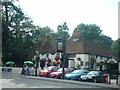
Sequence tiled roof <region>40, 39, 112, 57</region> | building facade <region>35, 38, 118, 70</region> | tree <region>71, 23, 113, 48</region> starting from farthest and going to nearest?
tree <region>71, 23, 113, 48</region> < tiled roof <region>40, 39, 112, 57</region> < building facade <region>35, 38, 118, 70</region>

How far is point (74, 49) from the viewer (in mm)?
41562

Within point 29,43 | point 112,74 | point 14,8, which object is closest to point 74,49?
point 29,43

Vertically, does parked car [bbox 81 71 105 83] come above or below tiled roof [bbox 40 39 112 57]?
below

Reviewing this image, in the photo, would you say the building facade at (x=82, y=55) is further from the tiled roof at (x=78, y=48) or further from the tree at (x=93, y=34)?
the tree at (x=93, y=34)

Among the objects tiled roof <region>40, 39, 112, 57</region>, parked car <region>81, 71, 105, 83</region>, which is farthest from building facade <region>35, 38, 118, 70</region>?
parked car <region>81, 71, 105, 83</region>

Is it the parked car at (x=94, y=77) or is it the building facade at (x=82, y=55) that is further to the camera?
the building facade at (x=82, y=55)

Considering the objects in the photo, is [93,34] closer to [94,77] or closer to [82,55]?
[82,55]

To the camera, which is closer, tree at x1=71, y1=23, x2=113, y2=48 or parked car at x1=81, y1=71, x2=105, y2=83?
parked car at x1=81, y1=71, x2=105, y2=83

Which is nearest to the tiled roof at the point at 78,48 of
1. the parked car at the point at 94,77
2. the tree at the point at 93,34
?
the parked car at the point at 94,77

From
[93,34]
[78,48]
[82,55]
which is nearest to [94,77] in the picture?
[82,55]

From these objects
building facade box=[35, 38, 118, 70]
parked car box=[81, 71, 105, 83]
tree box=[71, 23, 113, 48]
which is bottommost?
parked car box=[81, 71, 105, 83]

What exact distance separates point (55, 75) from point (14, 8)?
26082mm

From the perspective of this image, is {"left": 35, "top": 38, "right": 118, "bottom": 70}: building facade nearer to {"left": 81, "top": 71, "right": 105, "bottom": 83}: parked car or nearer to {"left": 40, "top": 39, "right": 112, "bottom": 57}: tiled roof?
{"left": 40, "top": 39, "right": 112, "bottom": 57}: tiled roof

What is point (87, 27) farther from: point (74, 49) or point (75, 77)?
point (75, 77)
